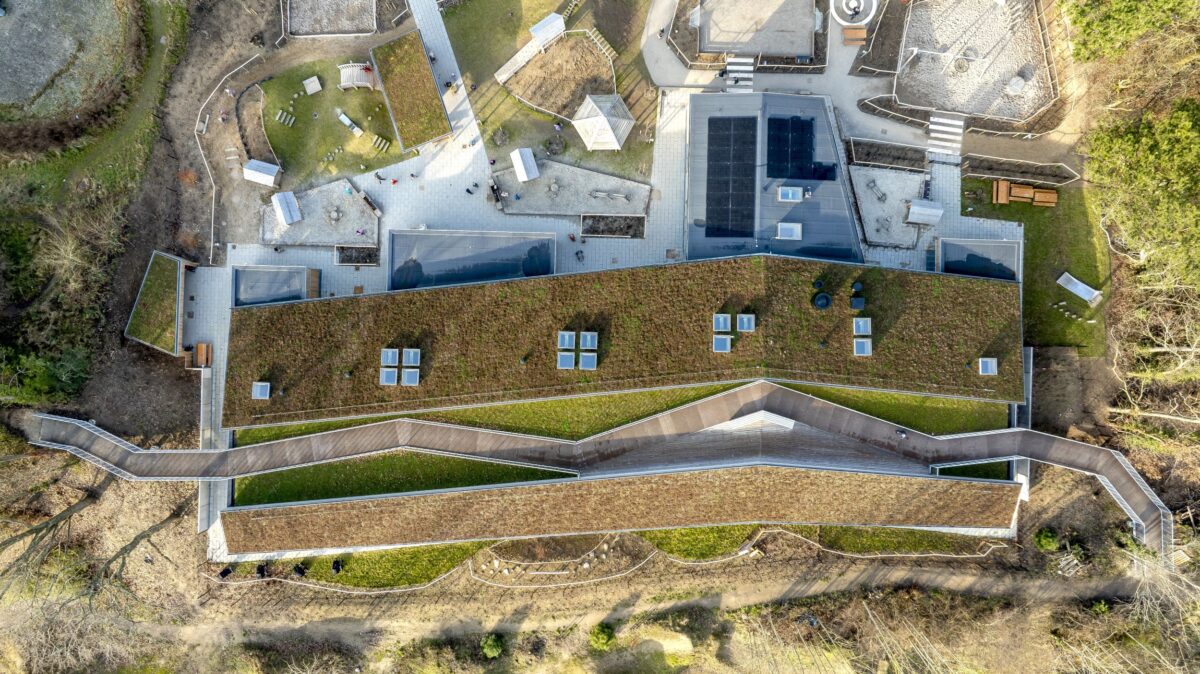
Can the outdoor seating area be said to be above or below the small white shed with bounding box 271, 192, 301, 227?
above

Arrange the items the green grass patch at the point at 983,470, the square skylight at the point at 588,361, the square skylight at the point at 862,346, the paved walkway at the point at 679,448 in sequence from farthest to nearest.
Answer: the green grass patch at the point at 983,470, the paved walkway at the point at 679,448, the square skylight at the point at 588,361, the square skylight at the point at 862,346

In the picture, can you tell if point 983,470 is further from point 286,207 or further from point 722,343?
point 286,207

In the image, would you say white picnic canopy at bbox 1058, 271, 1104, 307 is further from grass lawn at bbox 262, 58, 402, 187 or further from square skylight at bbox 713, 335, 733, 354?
grass lawn at bbox 262, 58, 402, 187

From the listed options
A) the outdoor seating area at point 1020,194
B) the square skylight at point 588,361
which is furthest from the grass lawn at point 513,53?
the outdoor seating area at point 1020,194

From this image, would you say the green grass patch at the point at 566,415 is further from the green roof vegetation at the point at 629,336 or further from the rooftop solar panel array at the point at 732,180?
the rooftop solar panel array at the point at 732,180

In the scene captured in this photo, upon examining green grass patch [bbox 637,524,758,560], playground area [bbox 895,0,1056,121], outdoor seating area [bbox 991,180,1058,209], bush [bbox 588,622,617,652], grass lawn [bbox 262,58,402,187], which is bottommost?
A: bush [bbox 588,622,617,652]

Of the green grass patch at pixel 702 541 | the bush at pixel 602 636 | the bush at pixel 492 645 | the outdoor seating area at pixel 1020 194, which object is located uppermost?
the outdoor seating area at pixel 1020 194

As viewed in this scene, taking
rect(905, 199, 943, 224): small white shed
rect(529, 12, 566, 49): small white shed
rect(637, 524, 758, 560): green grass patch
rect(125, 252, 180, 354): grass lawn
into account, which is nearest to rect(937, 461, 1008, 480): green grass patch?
rect(637, 524, 758, 560): green grass patch
